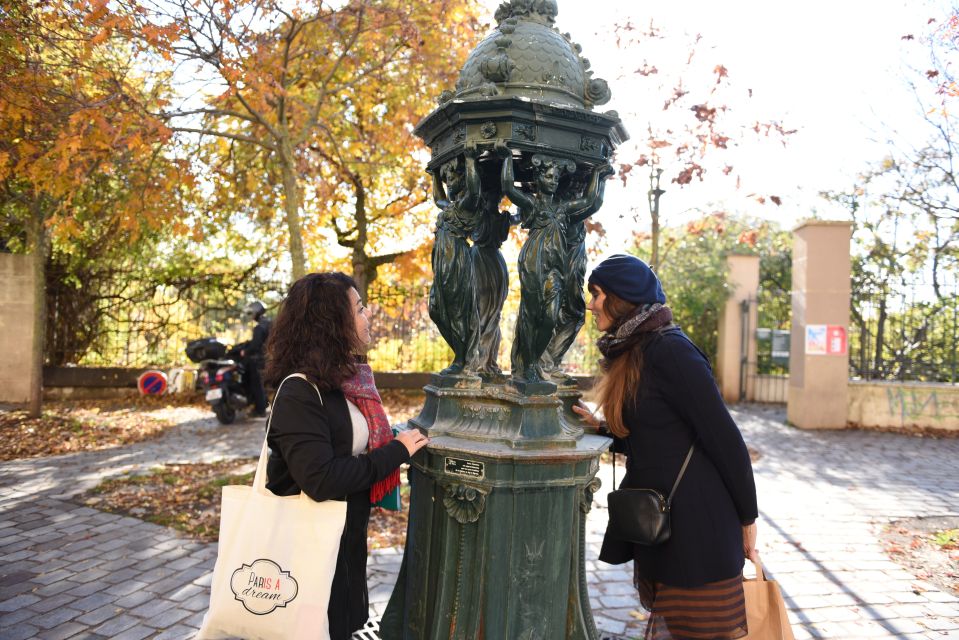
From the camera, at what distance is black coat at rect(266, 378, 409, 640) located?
79.5 inches

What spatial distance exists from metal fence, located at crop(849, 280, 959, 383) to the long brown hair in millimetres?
10920

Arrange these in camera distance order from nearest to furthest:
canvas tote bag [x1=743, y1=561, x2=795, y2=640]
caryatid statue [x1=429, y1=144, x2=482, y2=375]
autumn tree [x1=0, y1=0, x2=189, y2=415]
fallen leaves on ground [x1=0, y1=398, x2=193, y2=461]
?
canvas tote bag [x1=743, y1=561, x2=795, y2=640] → caryatid statue [x1=429, y1=144, x2=482, y2=375] → autumn tree [x1=0, y1=0, x2=189, y2=415] → fallen leaves on ground [x1=0, y1=398, x2=193, y2=461]

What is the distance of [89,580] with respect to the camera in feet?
13.2

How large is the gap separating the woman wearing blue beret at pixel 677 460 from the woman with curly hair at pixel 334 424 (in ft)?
2.73

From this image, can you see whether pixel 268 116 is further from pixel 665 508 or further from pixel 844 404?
pixel 844 404

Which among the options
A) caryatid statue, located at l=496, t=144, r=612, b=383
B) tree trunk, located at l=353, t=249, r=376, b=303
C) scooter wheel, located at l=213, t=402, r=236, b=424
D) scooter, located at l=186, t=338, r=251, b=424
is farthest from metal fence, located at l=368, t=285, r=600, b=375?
caryatid statue, located at l=496, t=144, r=612, b=383

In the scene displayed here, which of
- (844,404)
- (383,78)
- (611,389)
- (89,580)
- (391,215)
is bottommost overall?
(89,580)

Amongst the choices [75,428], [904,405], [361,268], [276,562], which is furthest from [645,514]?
[904,405]

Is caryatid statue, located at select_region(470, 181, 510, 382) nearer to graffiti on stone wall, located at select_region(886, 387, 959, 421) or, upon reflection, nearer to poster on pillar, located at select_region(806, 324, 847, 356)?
poster on pillar, located at select_region(806, 324, 847, 356)

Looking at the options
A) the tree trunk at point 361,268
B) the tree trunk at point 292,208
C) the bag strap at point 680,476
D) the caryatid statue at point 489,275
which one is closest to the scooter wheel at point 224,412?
the tree trunk at point 361,268

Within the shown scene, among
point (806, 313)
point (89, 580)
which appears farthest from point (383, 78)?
point (806, 313)

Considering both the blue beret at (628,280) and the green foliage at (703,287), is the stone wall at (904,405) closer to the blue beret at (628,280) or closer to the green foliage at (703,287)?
the green foliage at (703,287)

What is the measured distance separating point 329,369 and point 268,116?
6198 mm

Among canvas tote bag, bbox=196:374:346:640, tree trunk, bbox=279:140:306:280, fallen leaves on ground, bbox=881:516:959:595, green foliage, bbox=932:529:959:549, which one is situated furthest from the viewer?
tree trunk, bbox=279:140:306:280
